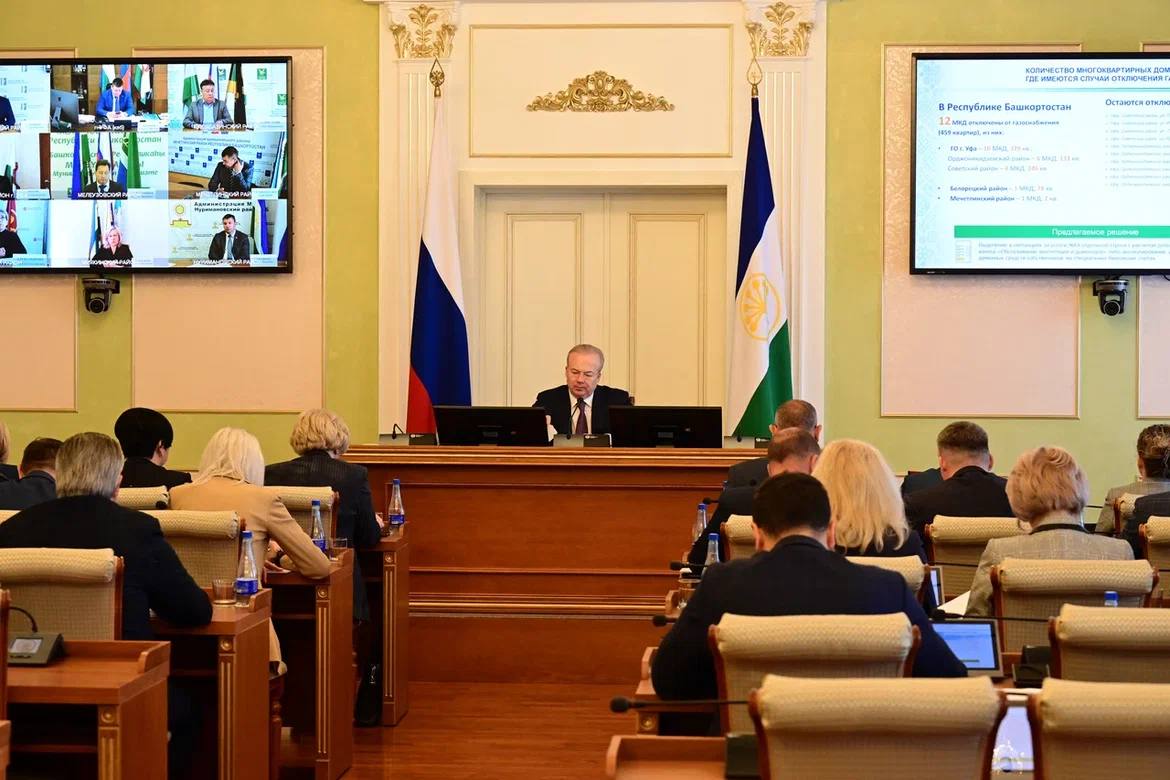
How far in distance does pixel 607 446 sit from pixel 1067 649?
4.03m

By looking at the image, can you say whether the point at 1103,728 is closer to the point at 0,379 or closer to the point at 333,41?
the point at 333,41

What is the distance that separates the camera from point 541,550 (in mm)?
6445

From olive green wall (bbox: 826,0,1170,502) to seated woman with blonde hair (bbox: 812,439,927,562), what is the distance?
188 inches

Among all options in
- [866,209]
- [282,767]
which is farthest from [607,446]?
[866,209]

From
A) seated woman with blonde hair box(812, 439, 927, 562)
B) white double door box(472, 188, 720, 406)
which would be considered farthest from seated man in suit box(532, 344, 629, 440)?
seated woman with blonde hair box(812, 439, 927, 562)

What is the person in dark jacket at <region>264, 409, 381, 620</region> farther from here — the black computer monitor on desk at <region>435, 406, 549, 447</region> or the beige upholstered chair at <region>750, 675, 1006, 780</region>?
the beige upholstered chair at <region>750, 675, 1006, 780</region>

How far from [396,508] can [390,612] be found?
50 cm

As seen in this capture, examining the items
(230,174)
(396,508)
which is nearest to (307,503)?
(396,508)

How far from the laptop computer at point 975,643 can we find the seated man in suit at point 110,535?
201 centimetres

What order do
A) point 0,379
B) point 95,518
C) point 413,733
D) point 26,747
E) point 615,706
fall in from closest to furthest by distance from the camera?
point 615,706, point 26,747, point 95,518, point 413,733, point 0,379

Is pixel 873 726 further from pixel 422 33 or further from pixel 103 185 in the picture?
pixel 103 185

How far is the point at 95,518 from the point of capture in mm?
3848

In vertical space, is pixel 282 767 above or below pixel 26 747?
below

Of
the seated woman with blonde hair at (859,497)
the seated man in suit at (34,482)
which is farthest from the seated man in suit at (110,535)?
the seated woman with blonde hair at (859,497)
